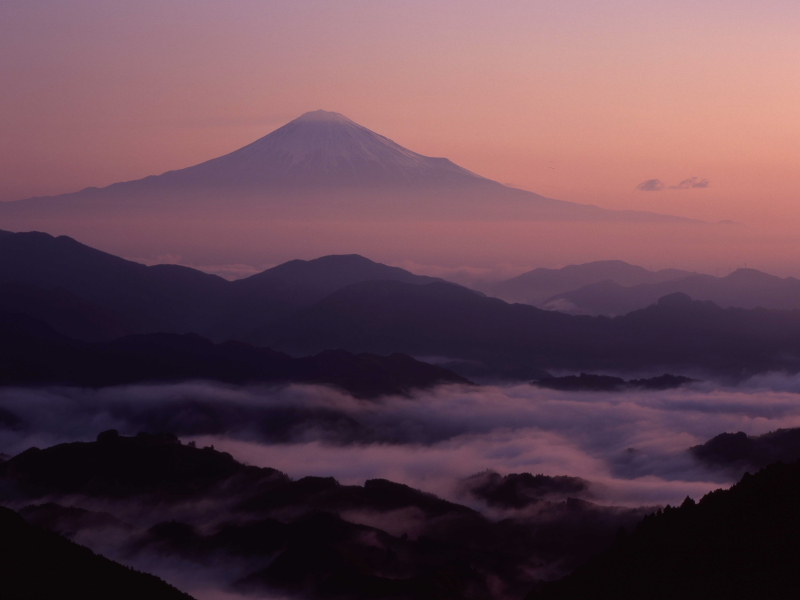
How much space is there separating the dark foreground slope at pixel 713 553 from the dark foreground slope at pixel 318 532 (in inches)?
1674

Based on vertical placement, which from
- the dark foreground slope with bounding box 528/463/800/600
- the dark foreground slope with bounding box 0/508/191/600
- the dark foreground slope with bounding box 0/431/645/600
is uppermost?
the dark foreground slope with bounding box 528/463/800/600

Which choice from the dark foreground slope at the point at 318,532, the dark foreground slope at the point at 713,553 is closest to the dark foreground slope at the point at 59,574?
the dark foreground slope at the point at 318,532

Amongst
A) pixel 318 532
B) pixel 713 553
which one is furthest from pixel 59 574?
pixel 713 553

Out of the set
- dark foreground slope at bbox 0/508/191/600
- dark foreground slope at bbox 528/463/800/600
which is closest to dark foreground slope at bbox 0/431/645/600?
dark foreground slope at bbox 0/508/191/600

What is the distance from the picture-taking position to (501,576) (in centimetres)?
15450

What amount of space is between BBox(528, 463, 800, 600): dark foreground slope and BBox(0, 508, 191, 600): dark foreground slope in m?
43.1

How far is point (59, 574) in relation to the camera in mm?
101750

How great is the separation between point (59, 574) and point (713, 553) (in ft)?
225

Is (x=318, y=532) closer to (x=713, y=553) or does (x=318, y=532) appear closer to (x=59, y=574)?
(x=59, y=574)

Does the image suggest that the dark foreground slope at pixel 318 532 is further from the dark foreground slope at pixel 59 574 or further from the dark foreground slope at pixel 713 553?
the dark foreground slope at pixel 713 553

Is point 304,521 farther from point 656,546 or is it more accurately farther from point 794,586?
point 794,586

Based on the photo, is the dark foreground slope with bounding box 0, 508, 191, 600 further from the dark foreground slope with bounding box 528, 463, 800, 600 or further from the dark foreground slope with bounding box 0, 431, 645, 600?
the dark foreground slope with bounding box 528, 463, 800, 600

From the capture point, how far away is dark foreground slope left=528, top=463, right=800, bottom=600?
81.1 meters

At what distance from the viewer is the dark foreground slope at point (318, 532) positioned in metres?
148
